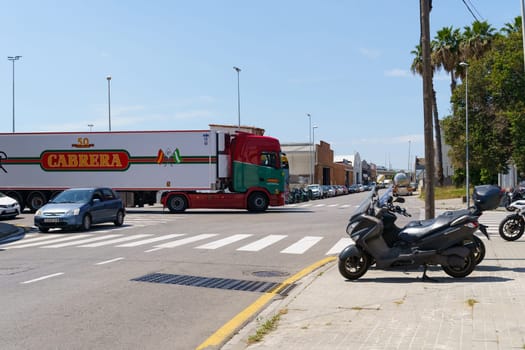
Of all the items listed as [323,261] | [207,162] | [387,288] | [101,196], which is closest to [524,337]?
[387,288]

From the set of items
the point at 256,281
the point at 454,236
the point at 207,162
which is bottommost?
the point at 256,281

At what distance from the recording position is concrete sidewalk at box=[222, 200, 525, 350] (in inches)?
223

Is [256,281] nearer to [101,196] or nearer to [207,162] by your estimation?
[101,196]

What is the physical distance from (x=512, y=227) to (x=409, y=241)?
24.0ft

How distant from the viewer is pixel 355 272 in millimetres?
9438

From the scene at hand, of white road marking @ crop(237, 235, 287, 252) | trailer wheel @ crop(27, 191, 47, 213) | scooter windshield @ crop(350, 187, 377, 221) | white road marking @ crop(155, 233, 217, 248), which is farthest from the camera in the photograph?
trailer wheel @ crop(27, 191, 47, 213)

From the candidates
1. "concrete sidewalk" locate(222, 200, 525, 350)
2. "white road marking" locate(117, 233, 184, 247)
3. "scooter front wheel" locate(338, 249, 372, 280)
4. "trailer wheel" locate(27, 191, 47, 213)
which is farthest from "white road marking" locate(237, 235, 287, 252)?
"trailer wheel" locate(27, 191, 47, 213)

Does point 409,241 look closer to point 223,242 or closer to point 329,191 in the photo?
point 223,242

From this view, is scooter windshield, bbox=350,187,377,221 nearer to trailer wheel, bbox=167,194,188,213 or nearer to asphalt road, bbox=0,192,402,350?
asphalt road, bbox=0,192,402,350

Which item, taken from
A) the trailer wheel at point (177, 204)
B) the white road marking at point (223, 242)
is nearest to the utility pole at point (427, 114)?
the white road marking at point (223, 242)

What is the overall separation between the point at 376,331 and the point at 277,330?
102cm

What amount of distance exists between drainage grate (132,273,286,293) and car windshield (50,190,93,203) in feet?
36.3

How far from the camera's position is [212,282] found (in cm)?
977

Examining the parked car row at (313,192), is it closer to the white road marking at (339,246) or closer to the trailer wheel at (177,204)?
the trailer wheel at (177,204)
